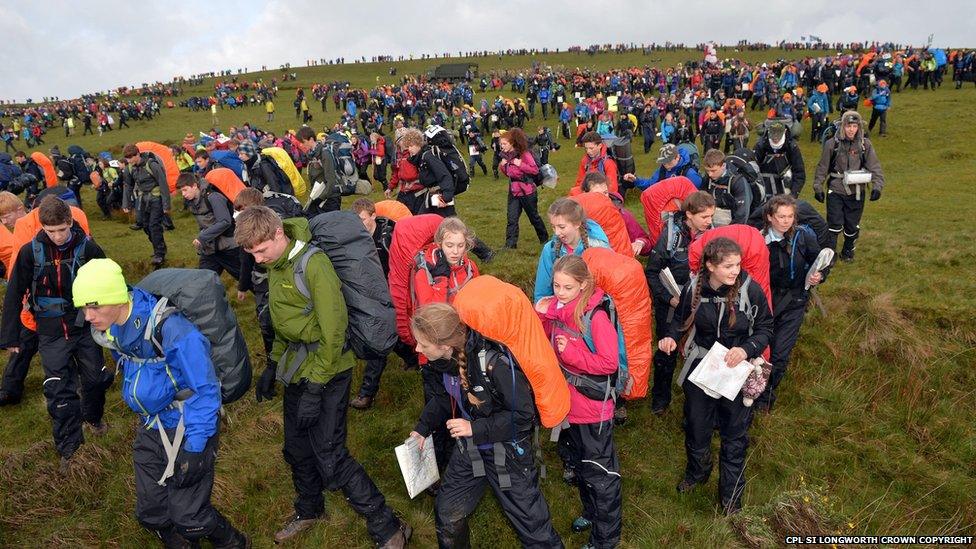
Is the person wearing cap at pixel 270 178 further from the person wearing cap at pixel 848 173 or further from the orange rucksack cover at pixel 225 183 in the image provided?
the person wearing cap at pixel 848 173

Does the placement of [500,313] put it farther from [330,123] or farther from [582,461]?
[330,123]

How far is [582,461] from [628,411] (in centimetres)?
254

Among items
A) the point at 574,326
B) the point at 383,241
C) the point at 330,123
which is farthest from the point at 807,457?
the point at 330,123

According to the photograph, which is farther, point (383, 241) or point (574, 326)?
point (383, 241)

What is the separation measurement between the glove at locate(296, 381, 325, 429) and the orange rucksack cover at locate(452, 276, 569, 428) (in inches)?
54.0

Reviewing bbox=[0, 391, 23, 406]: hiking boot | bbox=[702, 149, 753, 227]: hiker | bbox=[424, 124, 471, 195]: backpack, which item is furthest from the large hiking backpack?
bbox=[702, 149, 753, 227]: hiker

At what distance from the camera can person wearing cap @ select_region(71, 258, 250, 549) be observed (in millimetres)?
3469

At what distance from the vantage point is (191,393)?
368 cm

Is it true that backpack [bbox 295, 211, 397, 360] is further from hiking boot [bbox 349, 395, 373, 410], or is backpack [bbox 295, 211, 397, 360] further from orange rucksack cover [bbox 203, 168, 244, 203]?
orange rucksack cover [bbox 203, 168, 244, 203]

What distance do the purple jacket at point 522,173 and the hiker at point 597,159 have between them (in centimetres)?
92

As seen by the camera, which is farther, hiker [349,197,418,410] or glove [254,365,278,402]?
hiker [349,197,418,410]

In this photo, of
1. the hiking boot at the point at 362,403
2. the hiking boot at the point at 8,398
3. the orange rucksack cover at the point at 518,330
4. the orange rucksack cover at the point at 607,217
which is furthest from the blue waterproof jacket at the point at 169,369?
the hiking boot at the point at 8,398

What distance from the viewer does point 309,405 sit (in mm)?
4047

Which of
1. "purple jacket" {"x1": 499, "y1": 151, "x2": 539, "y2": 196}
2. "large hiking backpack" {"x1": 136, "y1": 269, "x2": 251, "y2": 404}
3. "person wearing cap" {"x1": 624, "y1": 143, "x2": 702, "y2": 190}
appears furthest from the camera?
"purple jacket" {"x1": 499, "y1": 151, "x2": 539, "y2": 196}
